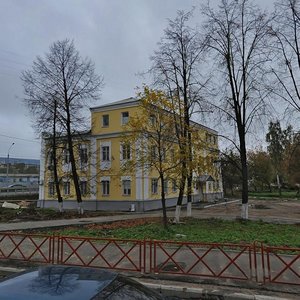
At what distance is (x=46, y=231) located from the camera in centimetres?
1816

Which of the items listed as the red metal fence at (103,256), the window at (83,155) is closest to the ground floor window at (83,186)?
the window at (83,155)

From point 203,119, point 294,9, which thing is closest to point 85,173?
point 203,119

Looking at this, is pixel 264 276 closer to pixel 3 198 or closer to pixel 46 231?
pixel 46 231

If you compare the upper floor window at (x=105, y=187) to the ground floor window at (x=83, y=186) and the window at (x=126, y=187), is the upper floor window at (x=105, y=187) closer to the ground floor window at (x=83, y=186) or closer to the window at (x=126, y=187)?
the ground floor window at (x=83, y=186)

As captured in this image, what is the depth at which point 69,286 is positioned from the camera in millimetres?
3115

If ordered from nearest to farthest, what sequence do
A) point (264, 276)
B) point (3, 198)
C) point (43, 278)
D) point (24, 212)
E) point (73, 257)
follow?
1. point (43, 278)
2. point (264, 276)
3. point (73, 257)
4. point (24, 212)
5. point (3, 198)

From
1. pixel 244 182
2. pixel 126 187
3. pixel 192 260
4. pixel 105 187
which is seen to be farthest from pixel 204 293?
pixel 105 187

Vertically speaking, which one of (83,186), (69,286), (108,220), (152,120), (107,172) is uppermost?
(152,120)

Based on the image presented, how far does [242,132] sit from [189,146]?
4.58 m

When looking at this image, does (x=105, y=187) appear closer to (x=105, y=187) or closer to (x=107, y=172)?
(x=105, y=187)

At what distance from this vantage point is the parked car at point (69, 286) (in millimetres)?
2928

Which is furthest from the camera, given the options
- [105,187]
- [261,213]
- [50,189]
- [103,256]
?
[50,189]

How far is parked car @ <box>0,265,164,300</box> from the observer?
115 inches

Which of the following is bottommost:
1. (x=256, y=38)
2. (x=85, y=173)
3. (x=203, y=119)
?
(x=85, y=173)
